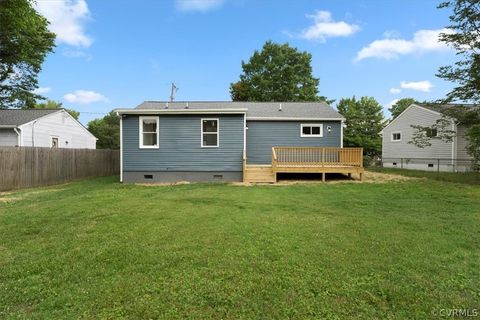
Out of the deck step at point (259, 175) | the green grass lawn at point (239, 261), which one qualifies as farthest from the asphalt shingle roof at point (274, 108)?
the green grass lawn at point (239, 261)

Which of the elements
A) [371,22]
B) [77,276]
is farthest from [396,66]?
[77,276]

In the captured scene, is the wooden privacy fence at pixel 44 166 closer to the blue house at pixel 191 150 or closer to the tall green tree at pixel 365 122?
the blue house at pixel 191 150

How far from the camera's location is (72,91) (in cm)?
3031

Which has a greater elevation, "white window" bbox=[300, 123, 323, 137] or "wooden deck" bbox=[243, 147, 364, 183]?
"white window" bbox=[300, 123, 323, 137]

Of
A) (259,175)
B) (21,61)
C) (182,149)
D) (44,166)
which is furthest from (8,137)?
(259,175)

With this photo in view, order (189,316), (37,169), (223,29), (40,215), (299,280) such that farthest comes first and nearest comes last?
1. (223,29)
2. (37,169)
3. (40,215)
4. (299,280)
5. (189,316)

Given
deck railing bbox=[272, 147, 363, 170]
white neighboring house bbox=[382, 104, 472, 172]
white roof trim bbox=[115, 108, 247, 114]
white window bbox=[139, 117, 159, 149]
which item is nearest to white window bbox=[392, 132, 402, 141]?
white neighboring house bbox=[382, 104, 472, 172]

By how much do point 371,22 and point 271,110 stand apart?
688 centimetres

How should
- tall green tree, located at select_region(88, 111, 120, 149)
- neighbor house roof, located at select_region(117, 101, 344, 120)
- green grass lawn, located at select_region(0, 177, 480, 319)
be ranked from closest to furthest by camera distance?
green grass lawn, located at select_region(0, 177, 480, 319)
neighbor house roof, located at select_region(117, 101, 344, 120)
tall green tree, located at select_region(88, 111, 120, 149)

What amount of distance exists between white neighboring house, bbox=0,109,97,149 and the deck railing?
14223 mm

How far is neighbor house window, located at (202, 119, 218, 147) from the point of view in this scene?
1308 centimetres

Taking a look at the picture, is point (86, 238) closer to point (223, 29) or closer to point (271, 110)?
point (271, 110)

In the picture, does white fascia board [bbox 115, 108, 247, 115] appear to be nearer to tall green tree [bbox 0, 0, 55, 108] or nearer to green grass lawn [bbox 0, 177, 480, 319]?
tall green tree [bbox 0, 0, 55, 108]

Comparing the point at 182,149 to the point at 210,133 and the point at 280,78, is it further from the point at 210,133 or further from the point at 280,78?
the point at 280,78
